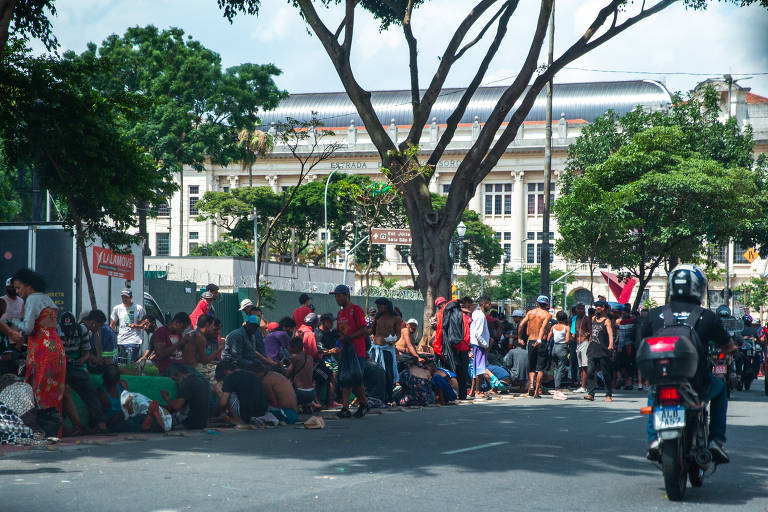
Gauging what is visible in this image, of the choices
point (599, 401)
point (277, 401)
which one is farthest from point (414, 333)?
point (277, 401)

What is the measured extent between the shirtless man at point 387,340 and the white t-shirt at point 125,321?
5.30m

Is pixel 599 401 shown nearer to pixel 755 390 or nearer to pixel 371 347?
pixel 371 347

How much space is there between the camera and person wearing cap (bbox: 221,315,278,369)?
12648mm

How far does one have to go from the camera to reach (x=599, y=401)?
17.5m

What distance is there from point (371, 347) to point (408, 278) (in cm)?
7760

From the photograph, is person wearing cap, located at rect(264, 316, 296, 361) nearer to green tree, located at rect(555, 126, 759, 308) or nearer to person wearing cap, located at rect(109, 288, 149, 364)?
person wearing cap, located at rect(109, 288, 149, 364)

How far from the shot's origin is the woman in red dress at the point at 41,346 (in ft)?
33.7

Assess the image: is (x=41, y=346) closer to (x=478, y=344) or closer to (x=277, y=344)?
(x=277, y=344)

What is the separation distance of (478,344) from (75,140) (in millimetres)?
7713

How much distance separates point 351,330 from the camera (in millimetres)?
13625

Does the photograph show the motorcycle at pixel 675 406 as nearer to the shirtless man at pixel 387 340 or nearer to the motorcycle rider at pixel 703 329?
the motorcycle rider at pixel 703 329

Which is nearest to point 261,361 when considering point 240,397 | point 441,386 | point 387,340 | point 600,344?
point 240,397

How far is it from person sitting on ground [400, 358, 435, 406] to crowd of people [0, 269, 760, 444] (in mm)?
17

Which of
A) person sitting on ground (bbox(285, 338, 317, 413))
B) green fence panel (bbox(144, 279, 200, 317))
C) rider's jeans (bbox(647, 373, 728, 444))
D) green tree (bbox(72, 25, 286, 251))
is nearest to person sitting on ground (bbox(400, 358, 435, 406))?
person sitting on ground (bbox(285, 338, 317, 413))
